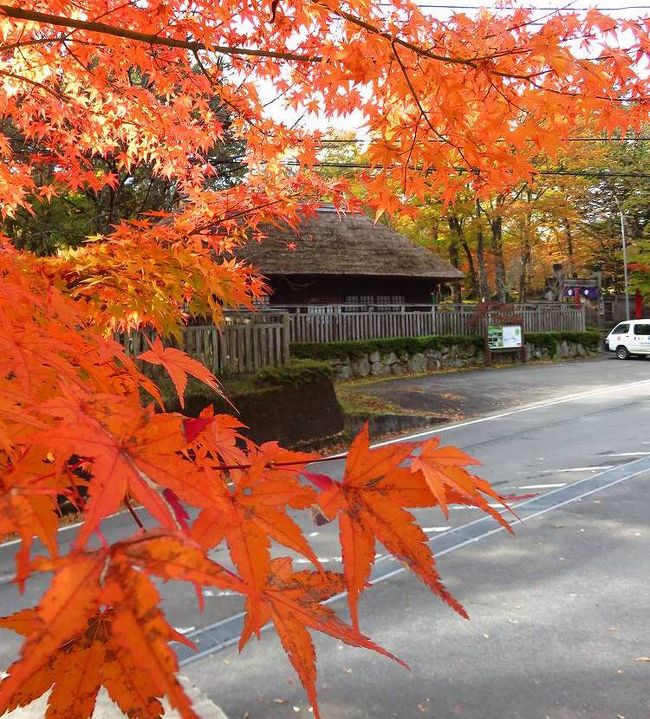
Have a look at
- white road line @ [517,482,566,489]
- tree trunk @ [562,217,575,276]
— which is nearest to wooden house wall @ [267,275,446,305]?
white road line @ [517,482,566,489]

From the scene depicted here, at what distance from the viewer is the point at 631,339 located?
2625cm

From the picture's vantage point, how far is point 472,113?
10.5ft

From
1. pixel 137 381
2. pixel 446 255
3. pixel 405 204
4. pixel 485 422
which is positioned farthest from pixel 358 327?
pixel 137 381

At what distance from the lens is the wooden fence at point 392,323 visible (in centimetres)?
2003

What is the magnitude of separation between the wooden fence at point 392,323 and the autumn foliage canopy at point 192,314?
12.5 meters

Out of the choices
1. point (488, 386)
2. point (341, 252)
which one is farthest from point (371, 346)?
point (341, 252)

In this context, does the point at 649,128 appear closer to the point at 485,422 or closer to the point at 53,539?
the point at 485,422

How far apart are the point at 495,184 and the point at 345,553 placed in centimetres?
296

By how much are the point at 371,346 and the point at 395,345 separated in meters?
1.10

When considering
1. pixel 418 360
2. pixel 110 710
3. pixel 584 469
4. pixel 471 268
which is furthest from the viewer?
pixel 471 268

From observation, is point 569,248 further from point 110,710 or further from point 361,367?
point 110,710

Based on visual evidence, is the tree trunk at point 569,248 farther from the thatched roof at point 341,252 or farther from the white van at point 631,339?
the thatched roof at point 341,252

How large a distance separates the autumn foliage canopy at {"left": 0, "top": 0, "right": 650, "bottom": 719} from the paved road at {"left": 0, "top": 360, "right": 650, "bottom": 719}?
128 centimetres

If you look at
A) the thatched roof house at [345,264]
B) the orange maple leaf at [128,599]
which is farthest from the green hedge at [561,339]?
the orange maple leaf at [128,599]
